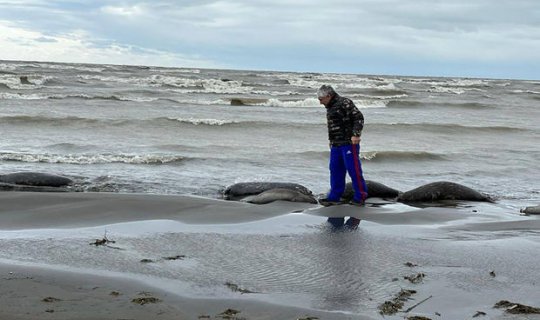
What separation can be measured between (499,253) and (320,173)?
7191 millimetres

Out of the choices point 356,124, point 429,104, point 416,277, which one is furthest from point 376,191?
point 429,104

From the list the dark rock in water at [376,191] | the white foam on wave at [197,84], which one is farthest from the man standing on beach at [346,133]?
the white foam on wave at [197,84]

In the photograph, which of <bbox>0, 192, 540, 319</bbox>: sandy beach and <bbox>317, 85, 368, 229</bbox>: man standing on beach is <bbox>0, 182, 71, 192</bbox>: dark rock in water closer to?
<bbox>0, 192, 540, 319</bbox>: sandy beach

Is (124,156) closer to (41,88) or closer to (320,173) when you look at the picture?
(320,173)

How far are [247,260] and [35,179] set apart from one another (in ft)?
19.0

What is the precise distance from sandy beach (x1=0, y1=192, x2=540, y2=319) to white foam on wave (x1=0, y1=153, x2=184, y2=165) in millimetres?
4318

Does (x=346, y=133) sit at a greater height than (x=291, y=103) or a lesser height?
greater

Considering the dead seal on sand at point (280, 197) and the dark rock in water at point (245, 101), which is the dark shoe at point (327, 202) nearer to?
the dead seal on sand at point (280, 197)

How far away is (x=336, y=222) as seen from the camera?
27.3 ft

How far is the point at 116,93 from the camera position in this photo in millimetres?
34219

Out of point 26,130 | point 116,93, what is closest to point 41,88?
point 116,93

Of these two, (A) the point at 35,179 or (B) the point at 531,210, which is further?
(A) the point at 35,179

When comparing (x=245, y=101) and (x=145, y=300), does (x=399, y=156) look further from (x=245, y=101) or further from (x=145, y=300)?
(x=245, y=101)

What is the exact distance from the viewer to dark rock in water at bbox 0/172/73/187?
10617mm
